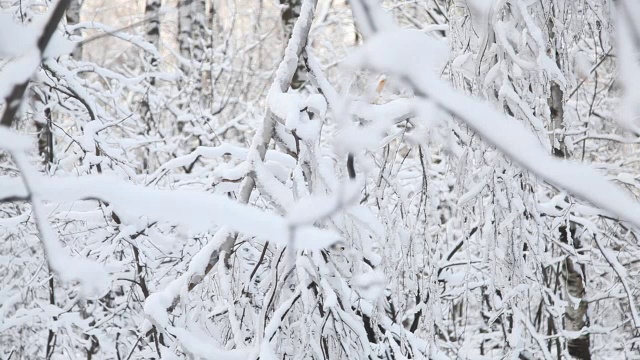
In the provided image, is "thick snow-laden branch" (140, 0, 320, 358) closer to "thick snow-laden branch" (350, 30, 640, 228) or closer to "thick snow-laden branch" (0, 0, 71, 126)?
"thick snow-laden branch" (0, 0, 71, 126)

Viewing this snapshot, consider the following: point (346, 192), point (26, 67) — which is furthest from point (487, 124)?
point (26, 67)

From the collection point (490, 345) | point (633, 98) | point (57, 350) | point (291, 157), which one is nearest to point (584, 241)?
point (490, 345)

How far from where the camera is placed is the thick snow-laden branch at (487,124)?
442mm

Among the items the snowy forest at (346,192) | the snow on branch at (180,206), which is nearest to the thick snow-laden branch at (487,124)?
the snowy forest at (346,192)

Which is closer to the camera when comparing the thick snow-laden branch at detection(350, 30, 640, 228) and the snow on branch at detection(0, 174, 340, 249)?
the thick snow-laden branch at detection(350, 30, 640, 228)

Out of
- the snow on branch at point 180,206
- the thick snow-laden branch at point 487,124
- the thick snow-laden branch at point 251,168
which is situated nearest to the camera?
the thick snow-laden branch at point 487,124

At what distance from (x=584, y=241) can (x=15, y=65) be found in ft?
17.0

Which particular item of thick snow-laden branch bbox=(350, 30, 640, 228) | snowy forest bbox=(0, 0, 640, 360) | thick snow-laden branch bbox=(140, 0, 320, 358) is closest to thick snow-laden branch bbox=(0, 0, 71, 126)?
snowy forest bbox=(0, 0, 640, 360)

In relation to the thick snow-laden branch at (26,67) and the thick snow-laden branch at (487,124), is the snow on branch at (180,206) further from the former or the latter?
the thick snow-laden branch at (487,124)

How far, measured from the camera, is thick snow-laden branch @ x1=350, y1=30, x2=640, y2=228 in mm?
442

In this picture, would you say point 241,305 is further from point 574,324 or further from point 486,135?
point 574,324

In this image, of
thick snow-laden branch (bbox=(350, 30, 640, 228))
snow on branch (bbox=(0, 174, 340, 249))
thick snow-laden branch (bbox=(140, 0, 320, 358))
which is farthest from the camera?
thick snow-laden branch (bbox=(140, 0, 320, 358))

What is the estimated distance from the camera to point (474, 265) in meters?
4.20

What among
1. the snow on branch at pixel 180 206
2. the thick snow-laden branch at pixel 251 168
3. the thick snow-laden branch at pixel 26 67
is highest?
the thick snow-laden branch at pixel 26 67
